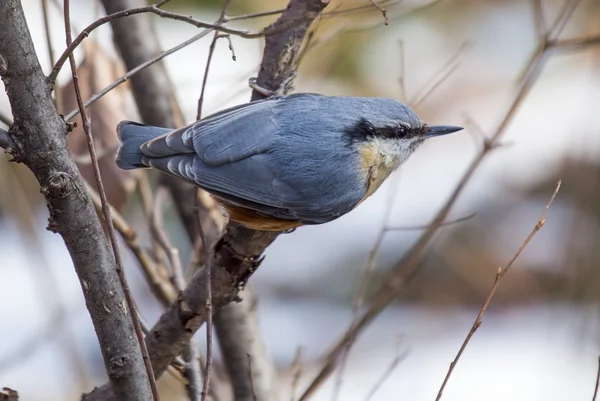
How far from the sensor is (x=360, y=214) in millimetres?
5426

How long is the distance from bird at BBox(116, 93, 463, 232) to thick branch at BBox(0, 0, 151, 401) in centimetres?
60

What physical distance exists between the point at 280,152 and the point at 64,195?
87 centimetres

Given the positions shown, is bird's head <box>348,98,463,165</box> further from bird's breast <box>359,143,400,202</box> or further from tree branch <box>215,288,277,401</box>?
tree branch <box>215,288,277,401</box>

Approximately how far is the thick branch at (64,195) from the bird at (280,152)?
1.98 feet

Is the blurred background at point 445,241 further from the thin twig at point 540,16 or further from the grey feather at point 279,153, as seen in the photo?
the grey feather at point 279,153

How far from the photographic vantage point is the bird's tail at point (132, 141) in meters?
2.10

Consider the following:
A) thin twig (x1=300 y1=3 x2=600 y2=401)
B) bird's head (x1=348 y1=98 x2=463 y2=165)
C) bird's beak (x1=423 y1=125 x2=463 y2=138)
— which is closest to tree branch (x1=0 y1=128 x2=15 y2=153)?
thin twig (x1=300 y1=3 x2=600 y2=401)

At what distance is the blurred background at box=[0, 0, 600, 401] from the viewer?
14.8 feet

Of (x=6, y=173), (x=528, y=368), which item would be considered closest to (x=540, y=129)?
(x=528, y=368)

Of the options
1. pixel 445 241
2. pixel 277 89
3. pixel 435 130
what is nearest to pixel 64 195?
pixel 277 89

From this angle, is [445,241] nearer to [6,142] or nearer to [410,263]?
[410,263]

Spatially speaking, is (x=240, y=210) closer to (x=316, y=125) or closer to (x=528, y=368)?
(x=316, y=125)

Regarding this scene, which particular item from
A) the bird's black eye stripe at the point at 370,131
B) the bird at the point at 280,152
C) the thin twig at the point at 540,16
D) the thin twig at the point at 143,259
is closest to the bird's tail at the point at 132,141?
the bird at the point at 280,152

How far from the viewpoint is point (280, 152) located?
2.18m
